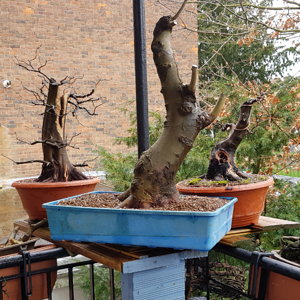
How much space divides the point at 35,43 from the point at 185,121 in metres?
7.56

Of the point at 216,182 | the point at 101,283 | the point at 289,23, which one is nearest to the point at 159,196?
the point at 216,182

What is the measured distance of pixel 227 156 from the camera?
2057 mm

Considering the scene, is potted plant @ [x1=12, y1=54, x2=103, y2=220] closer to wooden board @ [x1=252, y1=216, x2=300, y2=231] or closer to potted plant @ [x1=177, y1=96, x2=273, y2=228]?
potted plant @ [x1=177, y1=96, x2=273, y2=228]

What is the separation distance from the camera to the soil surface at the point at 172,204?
1479 mm

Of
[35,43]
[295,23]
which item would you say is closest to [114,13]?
[35,43]

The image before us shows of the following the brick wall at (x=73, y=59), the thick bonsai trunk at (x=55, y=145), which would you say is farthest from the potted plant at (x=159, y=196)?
the brick wall at (x=73, y=59)

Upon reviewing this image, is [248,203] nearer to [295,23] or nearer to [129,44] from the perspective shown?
[295,23]

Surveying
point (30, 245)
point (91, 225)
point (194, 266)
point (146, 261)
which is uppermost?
point (91, 225)

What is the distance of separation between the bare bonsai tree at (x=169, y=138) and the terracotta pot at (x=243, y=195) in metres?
0.32

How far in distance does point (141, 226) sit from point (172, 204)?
17cm

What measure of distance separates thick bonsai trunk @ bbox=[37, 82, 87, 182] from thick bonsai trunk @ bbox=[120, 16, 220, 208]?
2.93ft

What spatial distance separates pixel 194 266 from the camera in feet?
7.00

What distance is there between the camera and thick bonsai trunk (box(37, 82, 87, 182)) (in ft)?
7.63

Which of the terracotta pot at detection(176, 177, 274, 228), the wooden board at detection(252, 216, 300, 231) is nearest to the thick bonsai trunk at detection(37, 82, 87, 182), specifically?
the terracotta pot at detection(176, 177, 274, 228)
